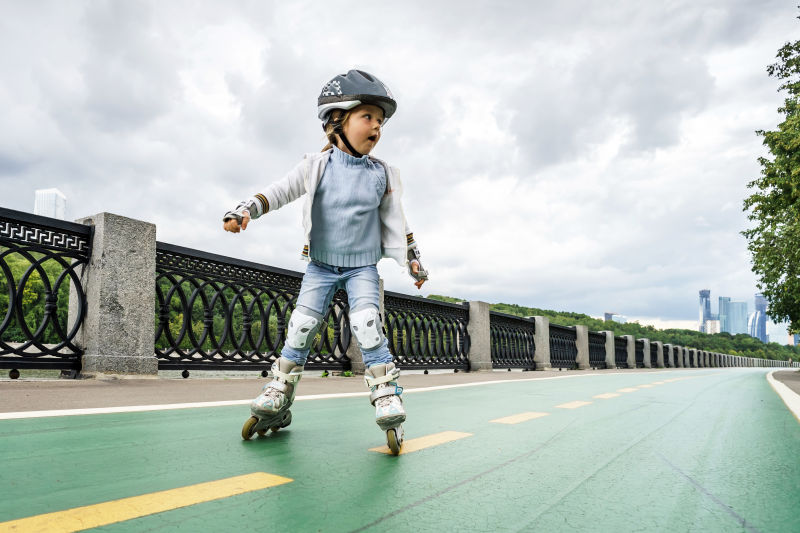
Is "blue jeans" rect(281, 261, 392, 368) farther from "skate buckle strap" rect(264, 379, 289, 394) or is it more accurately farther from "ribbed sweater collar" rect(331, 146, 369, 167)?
"ribbed sweater collar" rect(331, 146, 369, 167)

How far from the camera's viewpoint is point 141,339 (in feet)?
21.2

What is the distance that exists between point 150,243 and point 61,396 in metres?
2.81

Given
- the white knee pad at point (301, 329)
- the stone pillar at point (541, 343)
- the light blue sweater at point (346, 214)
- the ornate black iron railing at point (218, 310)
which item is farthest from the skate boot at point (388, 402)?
the stone pillar at point (541, 343)

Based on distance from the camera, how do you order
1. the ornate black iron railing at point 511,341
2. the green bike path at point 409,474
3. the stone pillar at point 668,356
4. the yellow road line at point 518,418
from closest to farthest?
Result: the green bike path at point 409,474 → the yellow road line at point 518,418 → the ornate black iron railing at point 511,341 → the stone pillar at point 668,356

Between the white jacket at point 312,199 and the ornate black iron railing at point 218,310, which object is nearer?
the white jacket at point 312,199

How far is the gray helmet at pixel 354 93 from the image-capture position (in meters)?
2.64

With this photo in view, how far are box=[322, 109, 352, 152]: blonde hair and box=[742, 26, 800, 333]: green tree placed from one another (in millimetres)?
17263

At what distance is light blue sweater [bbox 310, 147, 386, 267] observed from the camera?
8.77 feet

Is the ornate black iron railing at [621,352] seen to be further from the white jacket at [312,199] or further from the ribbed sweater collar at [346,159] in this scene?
the ribbed sweater collar at [346,159]

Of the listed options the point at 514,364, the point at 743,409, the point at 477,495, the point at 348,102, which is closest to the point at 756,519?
the point at 477,495

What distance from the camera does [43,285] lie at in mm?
5980

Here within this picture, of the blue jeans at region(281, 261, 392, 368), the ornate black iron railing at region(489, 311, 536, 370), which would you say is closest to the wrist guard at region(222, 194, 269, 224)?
the blue jeans at region(281, 261, 392, 368)

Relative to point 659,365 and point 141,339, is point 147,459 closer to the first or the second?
point 141,339

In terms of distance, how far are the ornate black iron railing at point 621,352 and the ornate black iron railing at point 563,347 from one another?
666 cm
